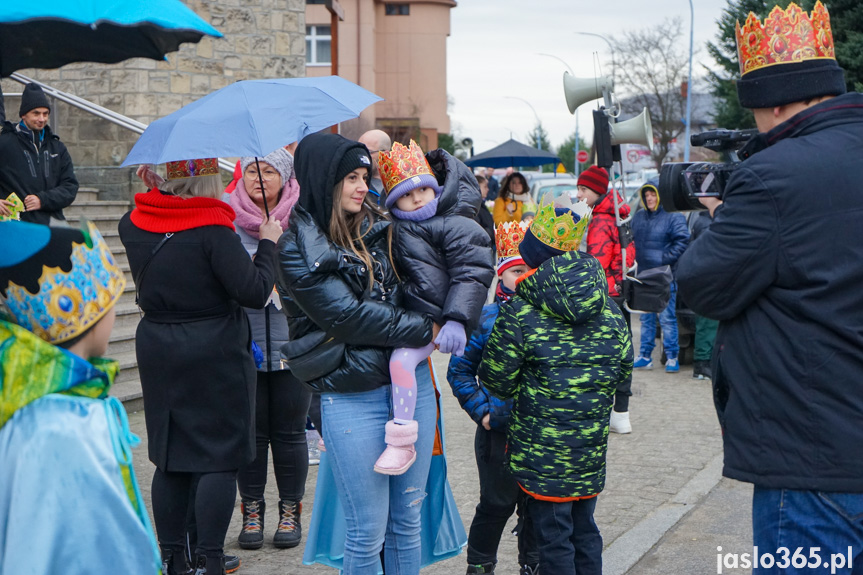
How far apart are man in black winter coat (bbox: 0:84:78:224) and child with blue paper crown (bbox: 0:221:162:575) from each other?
21.0 ft

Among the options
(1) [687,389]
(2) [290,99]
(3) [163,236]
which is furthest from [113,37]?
(1) [687,389]

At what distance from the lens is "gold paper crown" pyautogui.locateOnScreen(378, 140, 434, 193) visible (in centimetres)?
360

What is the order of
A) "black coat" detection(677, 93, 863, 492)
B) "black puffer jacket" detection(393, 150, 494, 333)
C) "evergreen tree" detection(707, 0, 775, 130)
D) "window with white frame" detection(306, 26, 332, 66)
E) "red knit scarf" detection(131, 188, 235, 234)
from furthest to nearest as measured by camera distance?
"window with white frame" detection(306, 26, 332, 66)
"evergreen tree" detection(707, 0, 775, 130)
"red knit scarf" detection(131, 188, 235, 234)
"black puffer jacket" detection(393, 150, 494, 333)
"black coat" detection(677, 93, 863, 492)

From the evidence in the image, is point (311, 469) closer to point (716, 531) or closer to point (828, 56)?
point (716, 531)

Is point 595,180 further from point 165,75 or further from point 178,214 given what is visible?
point 165,75

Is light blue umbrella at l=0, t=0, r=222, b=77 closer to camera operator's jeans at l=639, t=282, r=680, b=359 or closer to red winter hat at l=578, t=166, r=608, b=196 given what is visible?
red winter hat at l=578, t=166, r=608, b=196

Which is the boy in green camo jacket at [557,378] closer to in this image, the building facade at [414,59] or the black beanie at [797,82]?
the black beanie at [797,82]

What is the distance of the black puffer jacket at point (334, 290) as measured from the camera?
3.35 m

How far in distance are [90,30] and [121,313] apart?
236 inches

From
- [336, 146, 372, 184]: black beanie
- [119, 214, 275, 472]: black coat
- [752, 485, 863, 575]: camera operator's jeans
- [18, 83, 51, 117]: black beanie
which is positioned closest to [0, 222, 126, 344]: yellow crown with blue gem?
[336, 146, 372, 184]: black beanie

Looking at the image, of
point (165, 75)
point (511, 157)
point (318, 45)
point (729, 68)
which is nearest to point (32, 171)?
point (165, 75)

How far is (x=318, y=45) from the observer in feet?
150

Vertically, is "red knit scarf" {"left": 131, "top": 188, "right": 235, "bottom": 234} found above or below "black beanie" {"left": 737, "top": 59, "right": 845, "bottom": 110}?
below

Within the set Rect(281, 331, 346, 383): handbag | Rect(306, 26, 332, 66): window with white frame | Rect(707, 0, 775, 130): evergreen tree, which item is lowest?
Rect(281, 331, 346, 383): handbag
